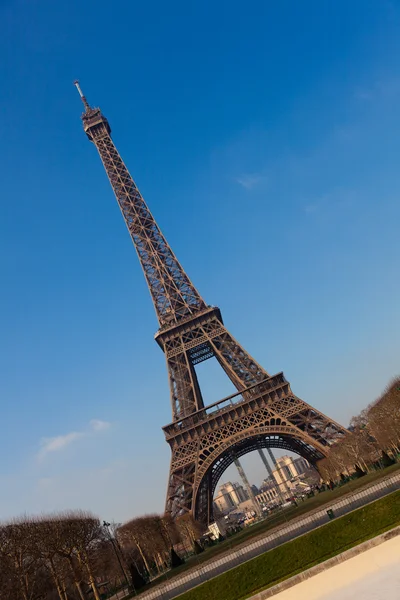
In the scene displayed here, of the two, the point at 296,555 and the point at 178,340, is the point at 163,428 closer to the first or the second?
the point at 178,340

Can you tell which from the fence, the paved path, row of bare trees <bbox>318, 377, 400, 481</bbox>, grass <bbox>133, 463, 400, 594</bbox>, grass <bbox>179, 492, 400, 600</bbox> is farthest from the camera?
row of bare trees <bbox>318, 377, 400, 481</bbox>

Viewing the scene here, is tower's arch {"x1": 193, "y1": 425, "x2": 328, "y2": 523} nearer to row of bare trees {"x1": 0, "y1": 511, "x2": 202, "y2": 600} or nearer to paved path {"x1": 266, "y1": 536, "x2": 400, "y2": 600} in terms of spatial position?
row of bare trees {"x1": 0, "y1": 511, "x2": 202, "y2": 600}

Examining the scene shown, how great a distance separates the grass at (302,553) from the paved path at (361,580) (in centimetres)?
125

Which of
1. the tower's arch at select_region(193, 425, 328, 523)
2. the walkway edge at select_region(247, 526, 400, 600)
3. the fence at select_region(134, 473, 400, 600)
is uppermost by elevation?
the tower's arch at select_region(193, 425, 328, 523)

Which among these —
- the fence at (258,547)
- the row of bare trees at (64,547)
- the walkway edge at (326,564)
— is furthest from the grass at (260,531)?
the walkway edge at (326,564)

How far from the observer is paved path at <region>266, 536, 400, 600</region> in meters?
11.2

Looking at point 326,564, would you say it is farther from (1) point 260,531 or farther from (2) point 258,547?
(1) point 260,531

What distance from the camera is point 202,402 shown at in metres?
53.9

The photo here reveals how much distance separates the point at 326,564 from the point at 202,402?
38757 mm

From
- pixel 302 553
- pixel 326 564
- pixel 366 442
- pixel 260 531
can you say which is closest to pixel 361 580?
pixel 326 564

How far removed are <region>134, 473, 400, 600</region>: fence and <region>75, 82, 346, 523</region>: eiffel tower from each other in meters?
19.5

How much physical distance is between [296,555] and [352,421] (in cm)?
4275

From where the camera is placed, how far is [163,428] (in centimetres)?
4688

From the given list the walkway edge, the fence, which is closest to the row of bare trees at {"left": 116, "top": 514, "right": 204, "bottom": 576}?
the fence
